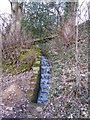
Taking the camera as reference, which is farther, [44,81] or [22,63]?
[22,63]

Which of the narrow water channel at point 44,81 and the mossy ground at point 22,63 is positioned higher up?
the mossy ground at point 22,63

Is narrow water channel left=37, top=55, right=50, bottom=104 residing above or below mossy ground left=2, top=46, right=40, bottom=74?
below

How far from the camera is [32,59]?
4055 mm

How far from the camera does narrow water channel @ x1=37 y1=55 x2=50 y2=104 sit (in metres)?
3.13

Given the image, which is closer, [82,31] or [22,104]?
[22,104]

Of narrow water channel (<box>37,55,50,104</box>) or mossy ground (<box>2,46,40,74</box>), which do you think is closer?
narrow water channel (<box>37,55,50,104</box>)

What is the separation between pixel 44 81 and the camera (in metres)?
3.58

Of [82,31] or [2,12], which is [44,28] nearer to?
[2,12]

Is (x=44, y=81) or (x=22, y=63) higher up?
(x=22, y=63)

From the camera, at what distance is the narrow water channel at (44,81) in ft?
10.3

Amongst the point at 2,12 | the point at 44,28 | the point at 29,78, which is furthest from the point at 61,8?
the point at 29,78

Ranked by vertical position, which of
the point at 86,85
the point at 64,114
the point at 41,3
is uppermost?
the point at 41,3

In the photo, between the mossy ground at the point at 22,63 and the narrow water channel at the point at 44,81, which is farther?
the mossy ground at the point at 22,63

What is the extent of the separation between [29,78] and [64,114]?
106cm
